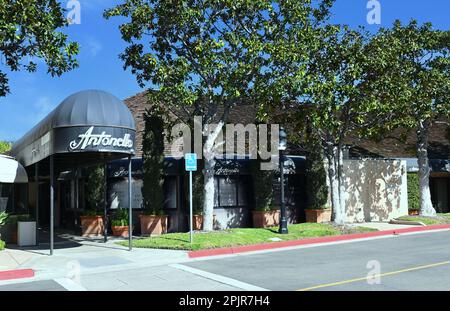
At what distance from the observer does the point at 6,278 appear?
37.4ft

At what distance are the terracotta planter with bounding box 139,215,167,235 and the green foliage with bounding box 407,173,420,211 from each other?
576 inches

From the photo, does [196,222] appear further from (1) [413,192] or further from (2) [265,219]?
(1) [413,192]

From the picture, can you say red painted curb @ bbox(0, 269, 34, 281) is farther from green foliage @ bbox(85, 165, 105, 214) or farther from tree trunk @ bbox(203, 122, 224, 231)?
green foliage @ bbox(85, 165, 105, 214)

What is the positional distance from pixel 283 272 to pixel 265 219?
37.9ft

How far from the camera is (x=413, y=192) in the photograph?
2780 centimetres

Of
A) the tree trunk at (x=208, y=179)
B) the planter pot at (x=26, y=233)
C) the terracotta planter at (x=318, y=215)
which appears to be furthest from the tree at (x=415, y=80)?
the planter pot at (x=26, y=233)

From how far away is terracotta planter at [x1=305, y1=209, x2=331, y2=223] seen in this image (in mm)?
23688

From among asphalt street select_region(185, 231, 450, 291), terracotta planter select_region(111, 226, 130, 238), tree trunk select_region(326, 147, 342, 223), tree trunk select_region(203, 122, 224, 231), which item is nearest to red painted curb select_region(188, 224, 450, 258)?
asphalt street select_region(185, 231, 450, 291)

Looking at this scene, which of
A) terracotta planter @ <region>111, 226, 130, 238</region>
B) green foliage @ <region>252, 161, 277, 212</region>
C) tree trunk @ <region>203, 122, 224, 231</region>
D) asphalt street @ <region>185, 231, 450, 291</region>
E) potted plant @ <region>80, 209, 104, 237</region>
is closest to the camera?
asphalt street @ <region>185, 231, 450, 291</region>

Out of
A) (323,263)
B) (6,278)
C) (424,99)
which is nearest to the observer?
(6,278)

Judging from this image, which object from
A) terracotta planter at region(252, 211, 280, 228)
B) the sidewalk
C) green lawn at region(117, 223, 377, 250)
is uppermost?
terracotta planter at region(252, 211, 280, 228)

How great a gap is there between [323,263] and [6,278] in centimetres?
748

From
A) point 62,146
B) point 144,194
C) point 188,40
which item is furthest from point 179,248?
point 188,40
